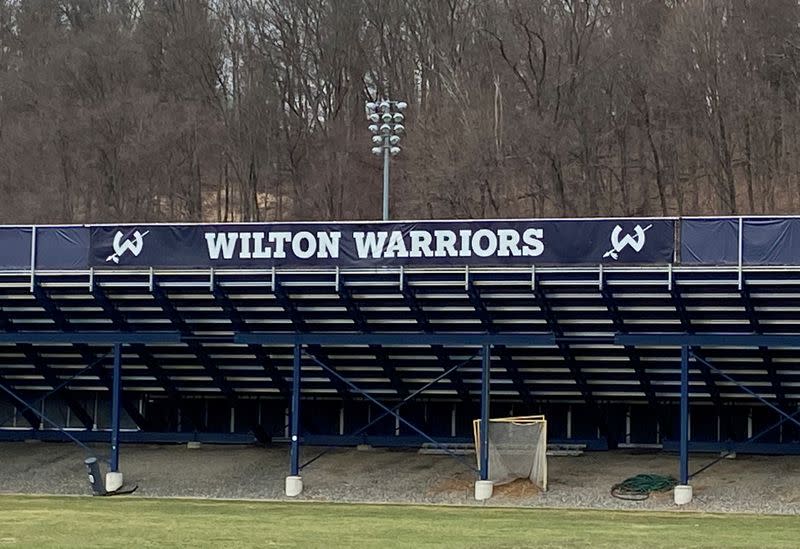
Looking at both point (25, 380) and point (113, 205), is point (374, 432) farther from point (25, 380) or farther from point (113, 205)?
point (113, 205)

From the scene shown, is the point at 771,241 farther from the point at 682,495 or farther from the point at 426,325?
the point at 426,325

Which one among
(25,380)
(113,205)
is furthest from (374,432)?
(113,205)

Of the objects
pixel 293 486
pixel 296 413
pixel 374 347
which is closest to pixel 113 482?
pixel 293 486

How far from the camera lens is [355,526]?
2880 centimetres

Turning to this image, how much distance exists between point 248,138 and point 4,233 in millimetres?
43540

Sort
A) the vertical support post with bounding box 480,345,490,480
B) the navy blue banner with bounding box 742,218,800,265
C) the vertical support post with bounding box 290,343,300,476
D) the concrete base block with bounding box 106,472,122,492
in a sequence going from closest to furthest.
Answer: the navy blue banner with bounding box 742,218,800,265 < the vertical support post with bounding box 480,345,490,480 < the vertical support post with bounding box 290,343,300,476 < the concrete base block with bounding box 106,472,122,492

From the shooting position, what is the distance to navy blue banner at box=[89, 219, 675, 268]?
3569 cm

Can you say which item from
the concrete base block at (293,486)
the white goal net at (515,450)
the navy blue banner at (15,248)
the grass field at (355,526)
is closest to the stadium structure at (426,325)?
the navy blue banner at (15,248)

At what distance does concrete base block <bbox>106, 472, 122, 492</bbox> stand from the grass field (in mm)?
3284

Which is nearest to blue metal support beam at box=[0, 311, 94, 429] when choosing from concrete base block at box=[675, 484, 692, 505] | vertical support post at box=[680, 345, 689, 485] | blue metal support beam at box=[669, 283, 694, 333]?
blue metal support beam at box=[669, 283, 694, 333]

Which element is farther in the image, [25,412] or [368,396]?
[25,412]

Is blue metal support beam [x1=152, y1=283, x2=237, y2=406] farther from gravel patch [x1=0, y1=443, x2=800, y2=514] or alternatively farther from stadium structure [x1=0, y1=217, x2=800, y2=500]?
gravel patch [x1=0, y1=443, x2=800, y2=514]

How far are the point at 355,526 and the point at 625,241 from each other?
10.9 metres

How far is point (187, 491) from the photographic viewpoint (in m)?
39.7
